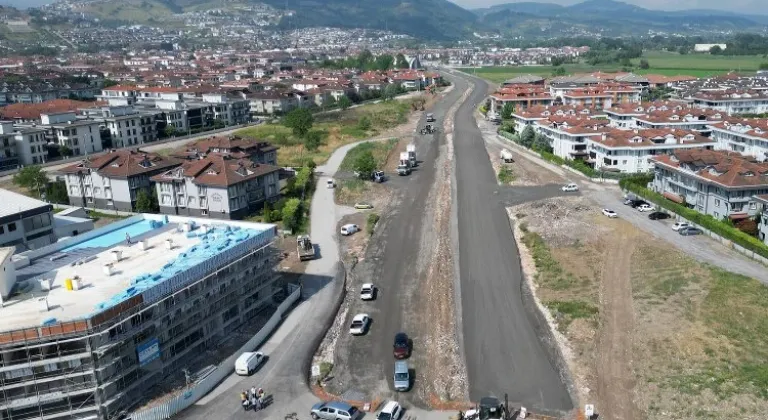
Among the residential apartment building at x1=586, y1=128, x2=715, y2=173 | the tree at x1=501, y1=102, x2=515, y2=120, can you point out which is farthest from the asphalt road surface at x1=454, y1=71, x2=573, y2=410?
the tree at x1=501, y1=102, x2=515, y2=120

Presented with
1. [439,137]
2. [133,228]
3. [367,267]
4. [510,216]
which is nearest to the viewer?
[133,228]

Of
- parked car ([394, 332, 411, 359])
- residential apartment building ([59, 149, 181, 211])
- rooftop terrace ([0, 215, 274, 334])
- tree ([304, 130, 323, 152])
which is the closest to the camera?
rooftop terrace ([0, 215, 274, 334])

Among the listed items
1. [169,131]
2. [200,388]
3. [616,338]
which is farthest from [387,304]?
[169,131]

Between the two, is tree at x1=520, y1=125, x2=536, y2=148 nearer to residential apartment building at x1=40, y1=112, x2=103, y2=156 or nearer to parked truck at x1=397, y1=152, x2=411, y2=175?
parked truck at x1=397, y1=152, x2=411, y2=175

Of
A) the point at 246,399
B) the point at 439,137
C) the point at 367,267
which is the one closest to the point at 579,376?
the point at 246,399

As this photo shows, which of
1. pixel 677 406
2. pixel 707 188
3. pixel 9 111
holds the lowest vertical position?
pixel 677 406

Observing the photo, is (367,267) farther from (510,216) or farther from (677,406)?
(677,406)

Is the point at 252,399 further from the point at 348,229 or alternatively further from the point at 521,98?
the point at 521,98
